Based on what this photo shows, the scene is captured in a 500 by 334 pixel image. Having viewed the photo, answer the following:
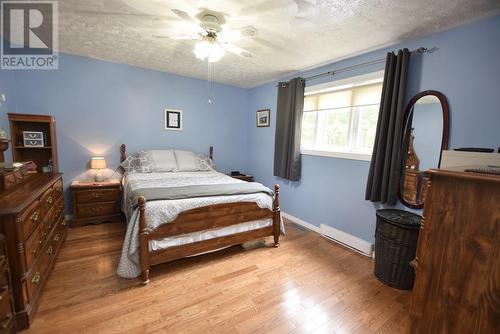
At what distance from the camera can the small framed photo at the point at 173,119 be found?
378 cm

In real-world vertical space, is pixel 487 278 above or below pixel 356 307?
above

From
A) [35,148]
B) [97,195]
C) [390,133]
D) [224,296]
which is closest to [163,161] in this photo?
[97,195]

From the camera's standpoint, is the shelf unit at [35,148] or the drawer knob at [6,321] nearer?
the drawer knob at [6,321]

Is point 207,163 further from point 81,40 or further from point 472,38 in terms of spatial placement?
point 472,38

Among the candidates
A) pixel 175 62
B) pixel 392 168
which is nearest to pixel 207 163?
pixel 175 62

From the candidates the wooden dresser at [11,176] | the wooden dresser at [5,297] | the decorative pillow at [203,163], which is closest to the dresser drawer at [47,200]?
the wooden dresser at [11,176]

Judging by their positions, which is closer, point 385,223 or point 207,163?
point 385,223

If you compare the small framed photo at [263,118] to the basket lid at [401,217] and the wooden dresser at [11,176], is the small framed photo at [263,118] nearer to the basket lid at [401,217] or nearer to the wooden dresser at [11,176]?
the basket lid at [401,217]

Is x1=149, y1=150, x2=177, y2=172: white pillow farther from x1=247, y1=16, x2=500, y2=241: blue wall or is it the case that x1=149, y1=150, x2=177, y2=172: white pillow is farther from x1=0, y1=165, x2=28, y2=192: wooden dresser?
x1=247, y1=16, x2=500, y2=241: blue wall

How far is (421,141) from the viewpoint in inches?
84.7

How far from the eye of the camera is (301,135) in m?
3.39

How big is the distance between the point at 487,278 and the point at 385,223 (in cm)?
133

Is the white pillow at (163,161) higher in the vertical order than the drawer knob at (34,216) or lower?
higher

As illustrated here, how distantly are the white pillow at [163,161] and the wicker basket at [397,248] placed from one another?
2884 millimetres
